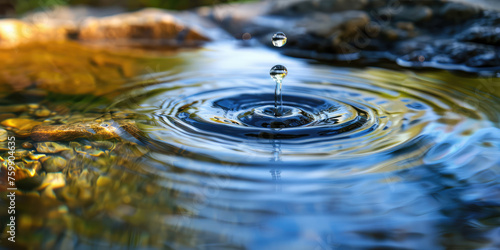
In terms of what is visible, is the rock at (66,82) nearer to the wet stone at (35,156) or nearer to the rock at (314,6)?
the wet stone at (35,156)

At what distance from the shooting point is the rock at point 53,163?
4.99 ft

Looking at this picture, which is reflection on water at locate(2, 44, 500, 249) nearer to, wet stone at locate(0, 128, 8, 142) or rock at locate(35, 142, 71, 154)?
rock at locate(35, 142, 71, 154)

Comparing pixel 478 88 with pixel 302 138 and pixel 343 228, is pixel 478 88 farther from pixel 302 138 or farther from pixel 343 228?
pixel 343 228

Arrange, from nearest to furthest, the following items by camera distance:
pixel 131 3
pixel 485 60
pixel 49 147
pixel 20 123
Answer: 1. pixel 49 147
2. pixel 20 123
3. pixel 485 60
4. pixel 131 3

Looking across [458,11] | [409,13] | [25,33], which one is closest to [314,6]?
[409,13]

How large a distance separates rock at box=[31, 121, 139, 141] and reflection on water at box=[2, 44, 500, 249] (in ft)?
0.28

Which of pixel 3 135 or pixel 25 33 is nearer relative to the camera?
pixel 3 135

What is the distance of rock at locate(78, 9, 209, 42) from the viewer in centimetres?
540

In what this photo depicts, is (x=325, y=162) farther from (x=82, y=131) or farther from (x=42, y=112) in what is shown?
(x=42, y=112)

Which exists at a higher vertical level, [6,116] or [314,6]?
[314,6]

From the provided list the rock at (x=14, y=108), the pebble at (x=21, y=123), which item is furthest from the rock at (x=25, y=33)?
the pebble at (x=21, y=123)

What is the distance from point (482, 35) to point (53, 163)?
12.7 ft

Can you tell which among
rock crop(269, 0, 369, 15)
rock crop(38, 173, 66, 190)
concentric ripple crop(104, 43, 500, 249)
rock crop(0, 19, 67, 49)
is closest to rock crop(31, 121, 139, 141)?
concentric ripple crop(104, 43, 500, 249)

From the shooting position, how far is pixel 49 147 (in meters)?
1.67
